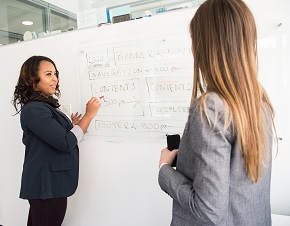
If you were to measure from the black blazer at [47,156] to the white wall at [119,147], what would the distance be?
414mm

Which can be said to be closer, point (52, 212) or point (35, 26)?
point (52, 212)

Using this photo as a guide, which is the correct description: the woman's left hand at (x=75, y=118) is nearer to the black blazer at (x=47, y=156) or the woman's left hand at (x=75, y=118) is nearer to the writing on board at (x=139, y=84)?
the writing on board at (x=139, y=84)

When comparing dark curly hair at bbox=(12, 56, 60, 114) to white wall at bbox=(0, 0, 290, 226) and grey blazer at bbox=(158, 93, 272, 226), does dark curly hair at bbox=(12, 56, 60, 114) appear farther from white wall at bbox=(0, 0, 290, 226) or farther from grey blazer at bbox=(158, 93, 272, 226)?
grey blazer at bbox=(158, 93, 272, 226)

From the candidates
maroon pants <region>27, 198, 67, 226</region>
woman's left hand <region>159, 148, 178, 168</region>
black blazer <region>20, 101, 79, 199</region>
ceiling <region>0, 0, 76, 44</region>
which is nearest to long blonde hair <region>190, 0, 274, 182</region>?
woman's left hand <region>159, 148, 178, 168</region>

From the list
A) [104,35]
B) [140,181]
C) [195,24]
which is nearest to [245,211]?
[195,24]

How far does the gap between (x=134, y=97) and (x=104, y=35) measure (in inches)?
19.4

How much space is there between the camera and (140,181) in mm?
1658

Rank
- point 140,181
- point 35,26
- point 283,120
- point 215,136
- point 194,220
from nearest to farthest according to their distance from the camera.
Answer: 1. point 215,136
2. point 194,220
3. point 283,120
4. point 140,181
5. point 35,26

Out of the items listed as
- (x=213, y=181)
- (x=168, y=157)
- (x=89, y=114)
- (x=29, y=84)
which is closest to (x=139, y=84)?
(x=89, y=114)

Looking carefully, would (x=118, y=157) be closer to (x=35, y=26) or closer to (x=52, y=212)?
(x=52, y=212)

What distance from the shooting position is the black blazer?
127 cm

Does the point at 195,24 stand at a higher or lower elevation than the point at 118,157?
higher

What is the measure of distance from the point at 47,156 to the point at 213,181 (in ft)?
3.40

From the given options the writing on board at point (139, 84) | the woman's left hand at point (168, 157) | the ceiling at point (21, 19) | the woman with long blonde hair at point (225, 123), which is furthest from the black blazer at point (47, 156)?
the ceiling at point (21, 19)
